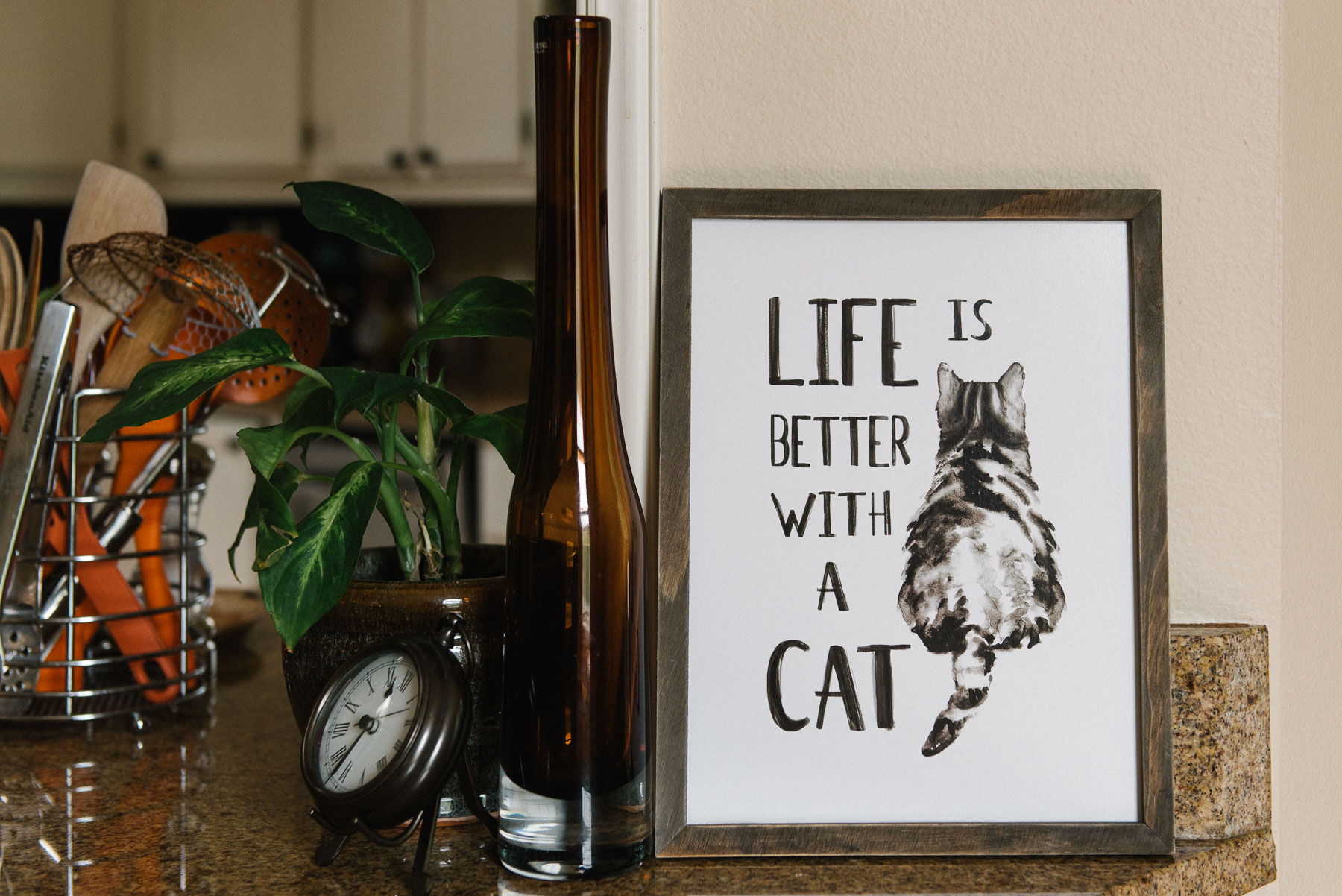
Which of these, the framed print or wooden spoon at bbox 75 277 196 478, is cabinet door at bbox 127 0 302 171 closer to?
wooden spoon at bbox 75 277 196 478

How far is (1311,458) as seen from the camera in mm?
769

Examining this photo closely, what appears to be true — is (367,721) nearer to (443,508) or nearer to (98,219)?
(443,508)

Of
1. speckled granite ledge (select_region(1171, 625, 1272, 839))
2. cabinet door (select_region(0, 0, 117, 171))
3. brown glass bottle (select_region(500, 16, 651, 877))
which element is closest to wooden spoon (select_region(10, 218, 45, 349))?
brown glass bottle (select_region(500, 16, 651, 877))

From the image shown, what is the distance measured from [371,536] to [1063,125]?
2461 mm

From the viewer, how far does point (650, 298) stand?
674 mm

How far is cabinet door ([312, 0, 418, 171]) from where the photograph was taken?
2850 mm

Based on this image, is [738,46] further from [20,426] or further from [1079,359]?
[20,426]

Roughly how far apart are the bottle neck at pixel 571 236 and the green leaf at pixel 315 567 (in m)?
0.13

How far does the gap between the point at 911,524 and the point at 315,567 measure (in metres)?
0.36

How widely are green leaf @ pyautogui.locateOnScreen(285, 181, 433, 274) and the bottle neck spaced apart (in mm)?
98

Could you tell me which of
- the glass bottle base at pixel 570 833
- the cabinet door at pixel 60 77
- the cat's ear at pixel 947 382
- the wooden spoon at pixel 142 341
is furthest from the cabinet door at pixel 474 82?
the glass bottle base at pixel 570 833

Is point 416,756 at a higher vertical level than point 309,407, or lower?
lower

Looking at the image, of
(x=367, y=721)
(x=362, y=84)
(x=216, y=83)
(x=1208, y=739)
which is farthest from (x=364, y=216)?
(x=216, y=83)

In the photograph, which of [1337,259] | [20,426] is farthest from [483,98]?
[1337,259]
